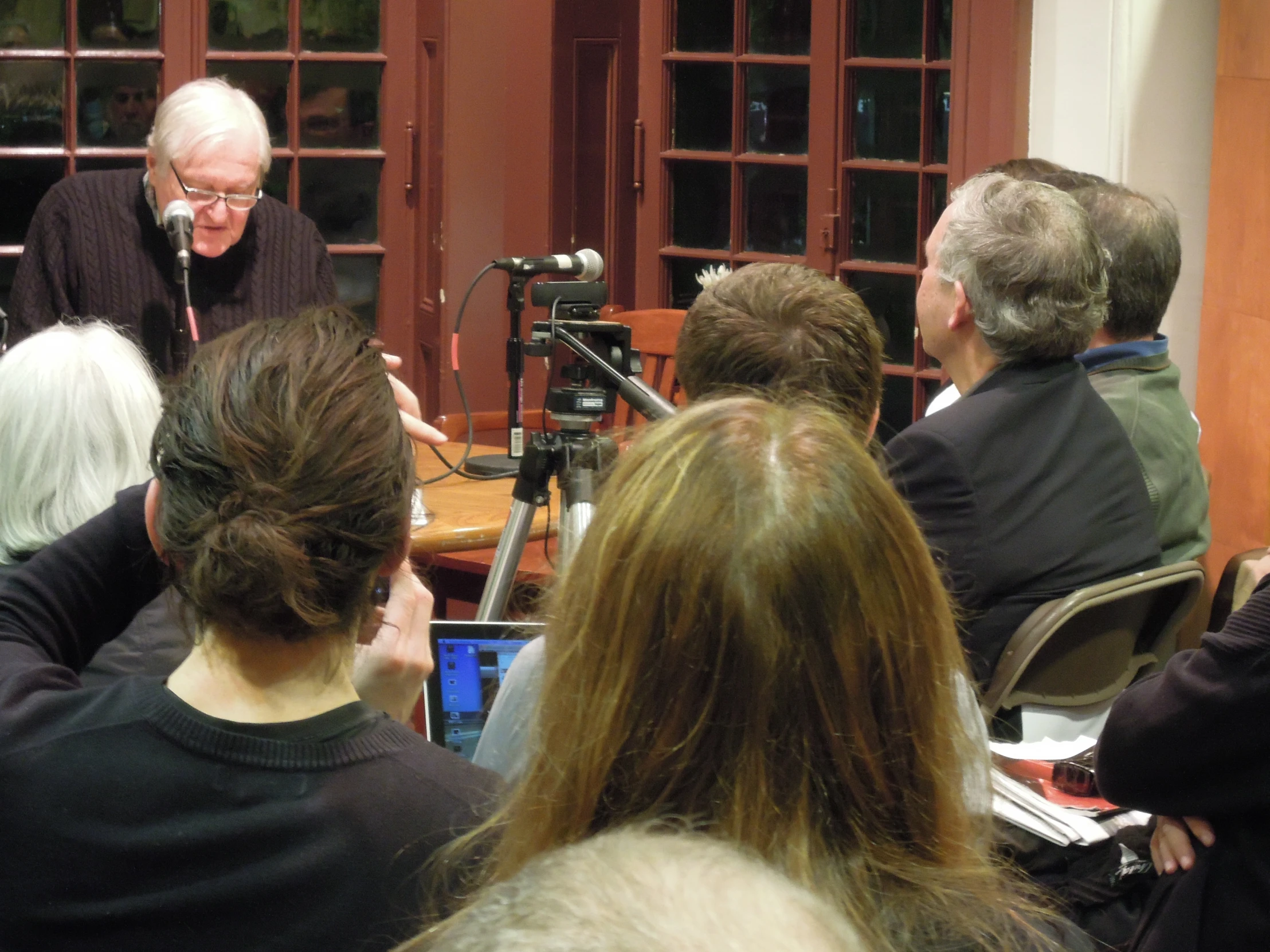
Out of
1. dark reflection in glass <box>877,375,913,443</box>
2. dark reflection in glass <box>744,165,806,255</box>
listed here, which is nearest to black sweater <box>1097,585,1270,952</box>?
dark reflection in glass <box>877,375,913,443</box>

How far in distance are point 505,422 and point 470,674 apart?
2450 mm

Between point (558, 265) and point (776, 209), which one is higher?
point (776, 209)

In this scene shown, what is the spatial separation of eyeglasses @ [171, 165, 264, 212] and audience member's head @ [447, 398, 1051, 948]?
220cm

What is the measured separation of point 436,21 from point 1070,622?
355cm

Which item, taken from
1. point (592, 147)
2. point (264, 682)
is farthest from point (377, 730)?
point (592, 147)

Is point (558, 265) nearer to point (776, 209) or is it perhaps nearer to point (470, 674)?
point (470, 674)

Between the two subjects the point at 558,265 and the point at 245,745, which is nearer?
the point at 245,745

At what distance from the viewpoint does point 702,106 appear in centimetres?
472

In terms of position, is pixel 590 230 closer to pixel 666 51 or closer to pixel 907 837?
pixel 666 51

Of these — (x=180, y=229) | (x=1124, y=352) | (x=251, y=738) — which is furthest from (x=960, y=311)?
(x=251, y=738)

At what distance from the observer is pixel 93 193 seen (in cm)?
296

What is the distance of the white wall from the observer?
340 cm

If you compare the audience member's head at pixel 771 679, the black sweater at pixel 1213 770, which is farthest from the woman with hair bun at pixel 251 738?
the black sweater at pixel 1213 770

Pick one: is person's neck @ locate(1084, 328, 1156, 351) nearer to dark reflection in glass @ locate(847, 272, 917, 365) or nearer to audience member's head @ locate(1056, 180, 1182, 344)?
audience member's head @ locate(1056, 180, 1182, 344)
